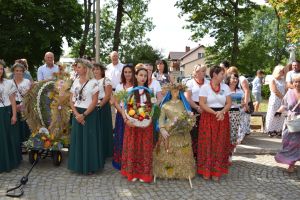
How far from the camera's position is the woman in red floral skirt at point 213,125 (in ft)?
19.2

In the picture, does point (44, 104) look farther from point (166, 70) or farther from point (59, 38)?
point (59, 38)

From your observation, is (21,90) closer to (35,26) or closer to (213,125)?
(213,125)

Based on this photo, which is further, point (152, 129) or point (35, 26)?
point (35, 26)

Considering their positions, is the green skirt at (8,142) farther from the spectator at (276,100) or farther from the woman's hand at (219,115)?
the spectator at (276,100)

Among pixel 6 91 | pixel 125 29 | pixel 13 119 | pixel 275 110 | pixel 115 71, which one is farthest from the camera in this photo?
pixel 125 29

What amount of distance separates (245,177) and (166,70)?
310 cm

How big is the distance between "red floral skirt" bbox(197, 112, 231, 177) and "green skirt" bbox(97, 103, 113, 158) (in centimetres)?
202

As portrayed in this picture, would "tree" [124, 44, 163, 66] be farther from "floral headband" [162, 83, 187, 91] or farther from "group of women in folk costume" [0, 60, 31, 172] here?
"floral headband" [162, 83, 187, 91]

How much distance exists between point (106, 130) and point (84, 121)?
1151 mm

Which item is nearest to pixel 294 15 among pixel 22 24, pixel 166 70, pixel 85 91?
pixel 166 70

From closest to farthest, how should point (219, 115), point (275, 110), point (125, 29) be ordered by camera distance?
point (219, 115) < point (275, 110) < point (125, 29)

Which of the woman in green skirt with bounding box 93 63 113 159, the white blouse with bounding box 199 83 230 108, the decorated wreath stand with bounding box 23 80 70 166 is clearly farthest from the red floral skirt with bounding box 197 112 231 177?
the decorated wreath stand with bounding box 23 80 70 166

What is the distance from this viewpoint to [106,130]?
7.07m

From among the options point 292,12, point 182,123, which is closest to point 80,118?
point 182,123
